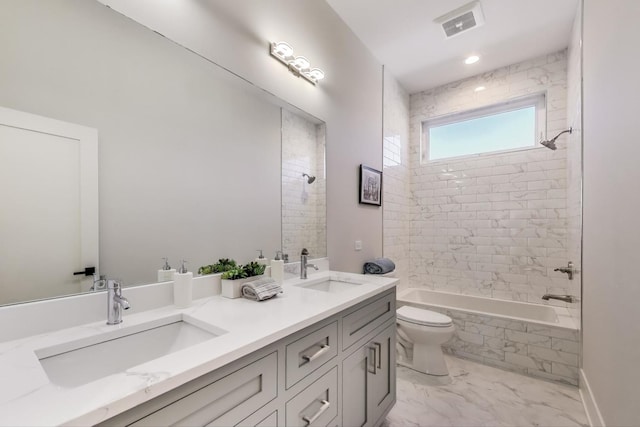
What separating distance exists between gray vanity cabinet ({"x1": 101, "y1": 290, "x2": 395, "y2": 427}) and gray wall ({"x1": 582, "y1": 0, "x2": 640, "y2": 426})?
3.40ft

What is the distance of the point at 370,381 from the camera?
1.51 meters

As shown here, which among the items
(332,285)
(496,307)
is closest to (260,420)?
(332,285)

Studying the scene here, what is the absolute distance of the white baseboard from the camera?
163 centimetres

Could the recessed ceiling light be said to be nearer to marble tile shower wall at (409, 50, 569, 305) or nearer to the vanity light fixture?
marble tile shower wall at (409, 50, 569, 305)

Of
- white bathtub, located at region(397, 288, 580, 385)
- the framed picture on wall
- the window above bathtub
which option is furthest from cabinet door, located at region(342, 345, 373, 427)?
the window above bathtub

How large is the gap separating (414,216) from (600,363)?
2.26 m

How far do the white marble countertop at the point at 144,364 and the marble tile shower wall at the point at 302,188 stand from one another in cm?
68

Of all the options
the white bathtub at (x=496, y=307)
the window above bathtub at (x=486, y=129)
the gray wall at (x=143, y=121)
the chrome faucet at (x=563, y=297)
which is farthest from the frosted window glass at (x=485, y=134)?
the gray wall at (x=143, y=121)

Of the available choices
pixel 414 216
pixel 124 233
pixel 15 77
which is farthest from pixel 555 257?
pixel 15 77

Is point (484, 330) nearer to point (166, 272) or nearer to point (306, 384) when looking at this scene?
point (306, 384)

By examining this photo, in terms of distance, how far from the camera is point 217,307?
3.82ft

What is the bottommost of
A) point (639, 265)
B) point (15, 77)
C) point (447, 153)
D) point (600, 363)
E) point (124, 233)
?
point (600, 363)

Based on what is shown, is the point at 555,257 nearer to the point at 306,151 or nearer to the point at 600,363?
the point at 600,363

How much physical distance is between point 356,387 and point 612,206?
1.56 m
